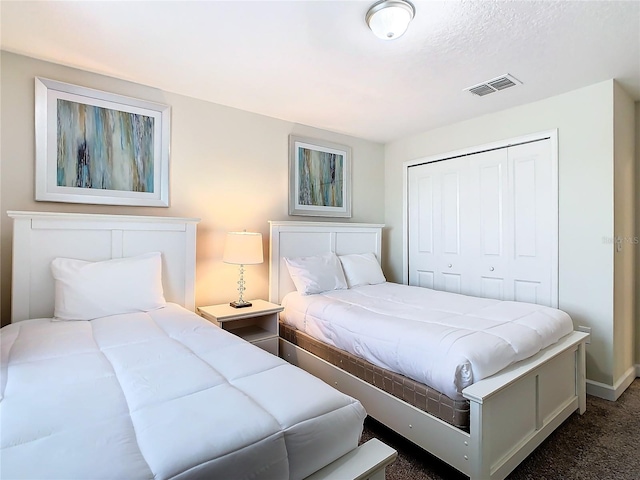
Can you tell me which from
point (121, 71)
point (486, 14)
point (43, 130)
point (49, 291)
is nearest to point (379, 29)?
point (486, 14)

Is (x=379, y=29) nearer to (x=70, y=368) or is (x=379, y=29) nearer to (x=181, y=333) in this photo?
(x=181, y=333)

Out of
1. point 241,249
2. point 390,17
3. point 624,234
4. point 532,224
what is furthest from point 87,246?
point 624,234

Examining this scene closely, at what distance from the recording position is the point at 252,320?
3.05 meters

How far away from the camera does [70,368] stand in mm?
1240

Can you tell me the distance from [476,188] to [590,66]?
1.27m

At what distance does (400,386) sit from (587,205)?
83.6 inches

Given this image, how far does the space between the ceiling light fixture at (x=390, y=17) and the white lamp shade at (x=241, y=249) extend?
1.71 m

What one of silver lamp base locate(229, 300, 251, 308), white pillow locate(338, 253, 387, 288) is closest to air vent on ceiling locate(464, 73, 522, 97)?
white pillow locate(338, 253, 387, 288)

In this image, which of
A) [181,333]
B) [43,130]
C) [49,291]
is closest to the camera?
[181,333]

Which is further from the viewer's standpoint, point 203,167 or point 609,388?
point 203,167

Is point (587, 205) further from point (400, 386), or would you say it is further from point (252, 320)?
point (252, 320)

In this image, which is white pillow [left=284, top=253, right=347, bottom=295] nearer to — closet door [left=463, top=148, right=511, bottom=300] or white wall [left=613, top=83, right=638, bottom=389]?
closet door [left=463, top=148, right=511, bottom=300]

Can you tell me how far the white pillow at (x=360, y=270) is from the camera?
3.34 meters

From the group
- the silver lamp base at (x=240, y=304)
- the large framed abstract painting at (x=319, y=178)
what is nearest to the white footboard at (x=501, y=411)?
the silver lamp base at (x=240, y=304)
